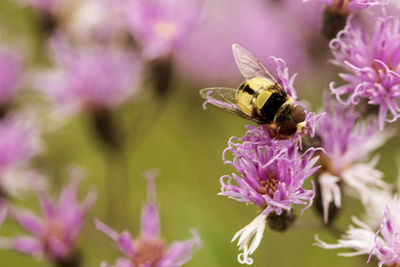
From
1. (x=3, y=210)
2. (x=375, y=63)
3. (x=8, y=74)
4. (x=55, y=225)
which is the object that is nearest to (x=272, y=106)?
(x=375, y=63)

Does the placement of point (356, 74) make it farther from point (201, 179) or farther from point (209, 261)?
point (201, 179)

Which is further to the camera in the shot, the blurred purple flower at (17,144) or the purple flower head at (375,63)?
the blurred purple flower at (17,144)

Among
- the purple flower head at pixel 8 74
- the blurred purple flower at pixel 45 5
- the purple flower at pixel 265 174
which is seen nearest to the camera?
the purple flower at pixel 265 174

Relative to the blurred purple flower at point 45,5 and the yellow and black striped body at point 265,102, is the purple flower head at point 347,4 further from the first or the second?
the blurred purple flower at point 45,5

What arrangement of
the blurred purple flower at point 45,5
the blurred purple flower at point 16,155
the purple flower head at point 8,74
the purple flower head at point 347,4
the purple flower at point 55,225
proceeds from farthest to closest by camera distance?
the blurred purple flower at point 45,5 < the purple flower head at point 8,74 < the blurred purple flower at point 16,155 < the purple flower at point 55,225 < the purple flower head at point 347,4

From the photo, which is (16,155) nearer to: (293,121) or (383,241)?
(293,121)

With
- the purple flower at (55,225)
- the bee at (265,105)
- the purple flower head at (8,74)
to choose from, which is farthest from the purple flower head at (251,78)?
the purple flower head at (8,74)
